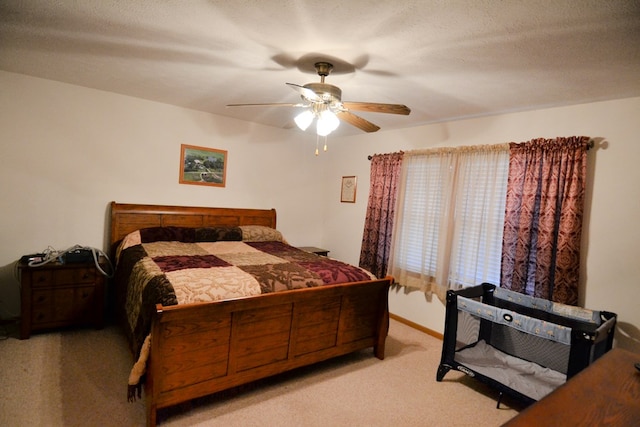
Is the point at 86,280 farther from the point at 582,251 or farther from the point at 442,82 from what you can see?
the point at 582,251

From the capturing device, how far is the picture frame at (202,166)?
3.97 meters

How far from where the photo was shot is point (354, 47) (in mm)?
2043

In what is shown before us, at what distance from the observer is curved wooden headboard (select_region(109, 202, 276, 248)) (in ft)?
11.6

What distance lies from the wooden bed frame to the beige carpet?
16 cm

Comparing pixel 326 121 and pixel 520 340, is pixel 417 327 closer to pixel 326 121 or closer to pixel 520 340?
pixel 520 340

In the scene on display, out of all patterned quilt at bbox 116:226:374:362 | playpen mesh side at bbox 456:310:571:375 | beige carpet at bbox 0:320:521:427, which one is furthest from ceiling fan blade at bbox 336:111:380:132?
beige carpet at bbox 0:320:521:427

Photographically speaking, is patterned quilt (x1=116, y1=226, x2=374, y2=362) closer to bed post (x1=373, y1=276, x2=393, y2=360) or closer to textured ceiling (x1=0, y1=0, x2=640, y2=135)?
bed post (x1=373, y1=276, x2=393, y2=360)

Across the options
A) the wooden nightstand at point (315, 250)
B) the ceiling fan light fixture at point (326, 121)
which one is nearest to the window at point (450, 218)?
the wooden nightstand at point (315, 250)

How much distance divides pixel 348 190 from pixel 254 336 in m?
2.91

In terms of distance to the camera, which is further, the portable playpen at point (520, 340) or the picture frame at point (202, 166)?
the picture frame at point (202, 166)

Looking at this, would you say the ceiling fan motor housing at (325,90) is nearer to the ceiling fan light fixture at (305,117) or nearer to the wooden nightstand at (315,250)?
the ceiling fan light fixture at (305,117)

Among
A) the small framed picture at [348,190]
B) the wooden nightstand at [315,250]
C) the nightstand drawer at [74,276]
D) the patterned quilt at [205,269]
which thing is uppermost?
the small framed picture at [348,190]

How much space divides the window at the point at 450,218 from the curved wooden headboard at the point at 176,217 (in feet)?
6.15

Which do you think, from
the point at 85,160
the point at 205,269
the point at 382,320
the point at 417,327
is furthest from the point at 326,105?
the point at 417,327
